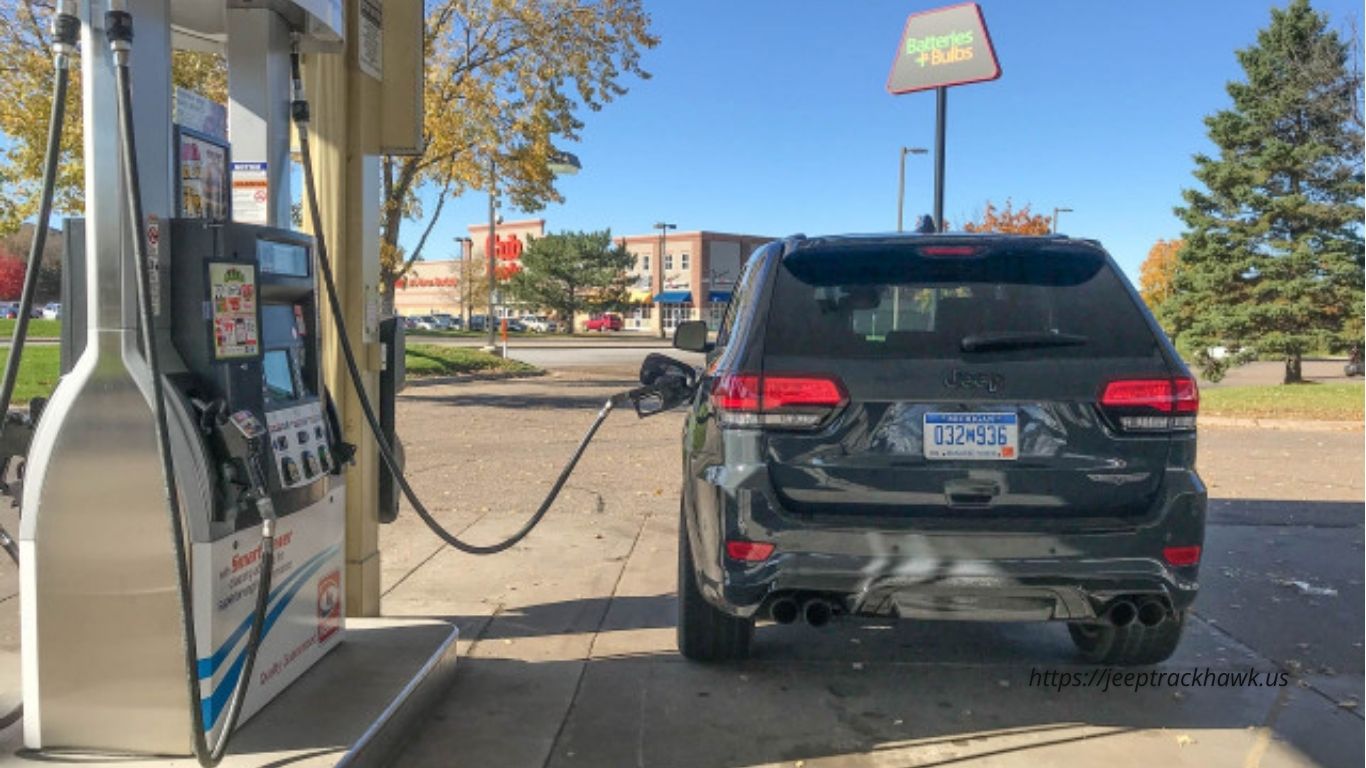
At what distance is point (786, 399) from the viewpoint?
3520 millimetres

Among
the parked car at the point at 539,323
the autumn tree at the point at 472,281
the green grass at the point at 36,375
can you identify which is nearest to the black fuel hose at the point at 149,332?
the green grass at the point at 36,375

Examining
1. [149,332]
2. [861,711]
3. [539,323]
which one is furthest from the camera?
[539,323]

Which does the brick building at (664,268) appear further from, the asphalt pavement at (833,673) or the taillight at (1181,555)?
the taillight at (1181,555)

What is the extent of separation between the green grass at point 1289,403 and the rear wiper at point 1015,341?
13270mm

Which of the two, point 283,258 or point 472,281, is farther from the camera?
point 472,281

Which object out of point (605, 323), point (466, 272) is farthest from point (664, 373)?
point (605, 323)

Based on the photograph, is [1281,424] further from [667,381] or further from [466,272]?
[466,272]

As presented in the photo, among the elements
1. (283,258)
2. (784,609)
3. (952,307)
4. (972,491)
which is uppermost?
(283,258)

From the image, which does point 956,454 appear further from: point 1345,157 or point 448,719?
point 1345,157

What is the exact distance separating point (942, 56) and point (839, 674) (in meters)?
11.7

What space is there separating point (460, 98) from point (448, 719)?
14.3 metres

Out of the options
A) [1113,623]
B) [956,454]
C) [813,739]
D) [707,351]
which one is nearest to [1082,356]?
[956,454]

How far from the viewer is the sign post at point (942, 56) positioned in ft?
45.7

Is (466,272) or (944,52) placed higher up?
(944,52)
